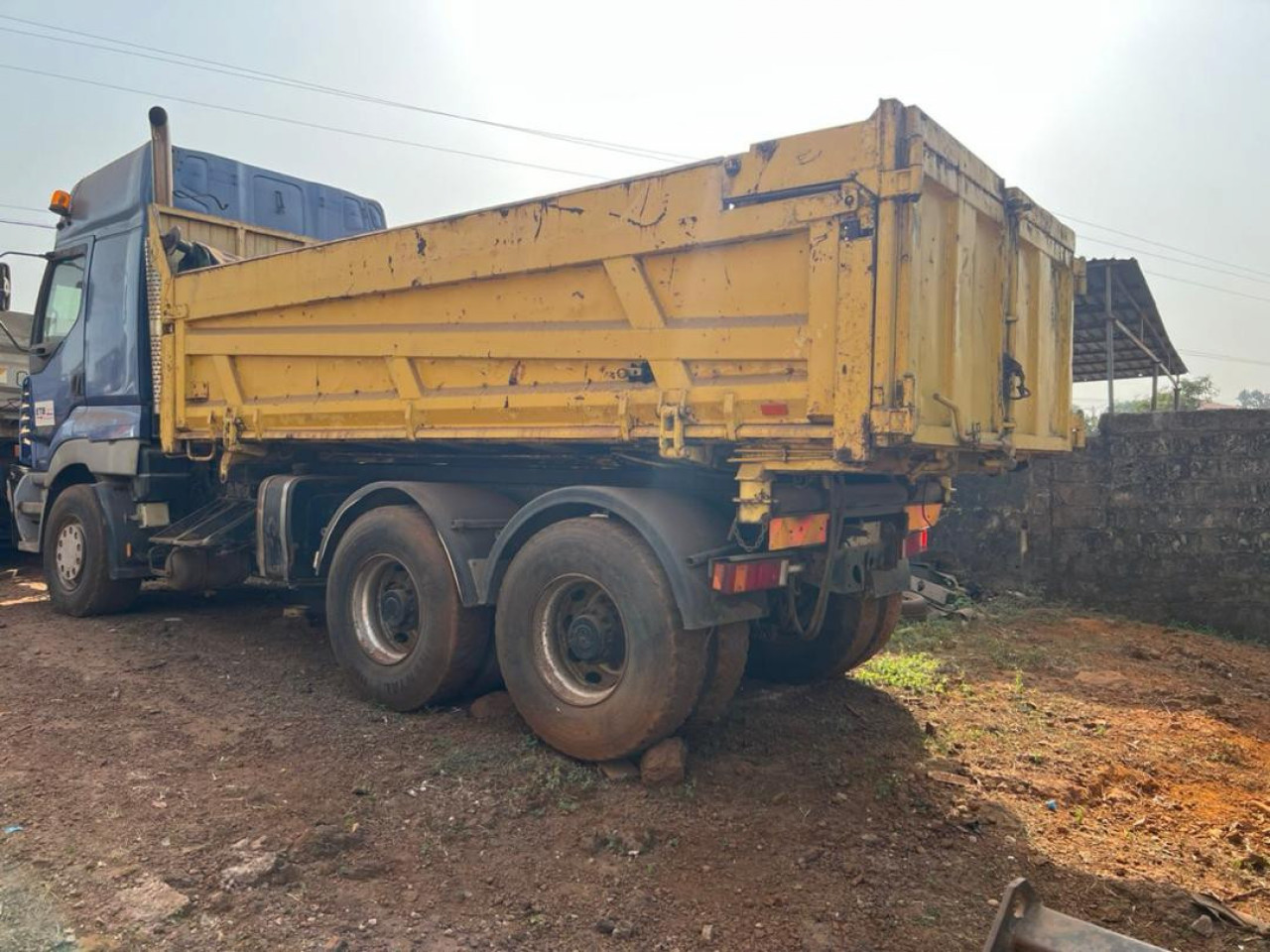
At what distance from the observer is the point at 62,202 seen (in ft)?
24.8

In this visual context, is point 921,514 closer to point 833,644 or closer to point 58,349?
point 833,644

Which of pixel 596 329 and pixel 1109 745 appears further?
pixel 1109 745

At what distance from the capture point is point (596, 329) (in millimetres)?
4293

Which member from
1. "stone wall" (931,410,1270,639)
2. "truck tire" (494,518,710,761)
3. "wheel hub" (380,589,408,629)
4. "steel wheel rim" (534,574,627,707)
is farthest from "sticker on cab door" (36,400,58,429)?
"stone wall" (931,410,1270,639)

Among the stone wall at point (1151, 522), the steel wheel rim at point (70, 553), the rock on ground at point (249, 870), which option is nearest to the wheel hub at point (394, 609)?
the rock on ground at point (249, 870)

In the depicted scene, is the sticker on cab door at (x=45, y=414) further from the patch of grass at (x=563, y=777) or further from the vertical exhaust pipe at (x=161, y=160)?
the patch of grass at (x=563, y=777)

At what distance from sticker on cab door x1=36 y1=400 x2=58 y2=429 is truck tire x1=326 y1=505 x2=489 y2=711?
401 cm

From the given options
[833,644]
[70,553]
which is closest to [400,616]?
[833,644]

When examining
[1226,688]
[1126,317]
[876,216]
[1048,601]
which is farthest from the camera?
[1126,317]

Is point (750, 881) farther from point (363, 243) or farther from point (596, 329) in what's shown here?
point (363, 243)

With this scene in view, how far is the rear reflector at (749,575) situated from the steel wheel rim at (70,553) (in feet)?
18.6

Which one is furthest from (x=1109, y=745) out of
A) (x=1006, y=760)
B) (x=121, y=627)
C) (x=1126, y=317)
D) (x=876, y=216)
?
(x=1126, y=317)

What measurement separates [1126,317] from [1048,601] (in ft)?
14.5

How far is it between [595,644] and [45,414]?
6.14 m
